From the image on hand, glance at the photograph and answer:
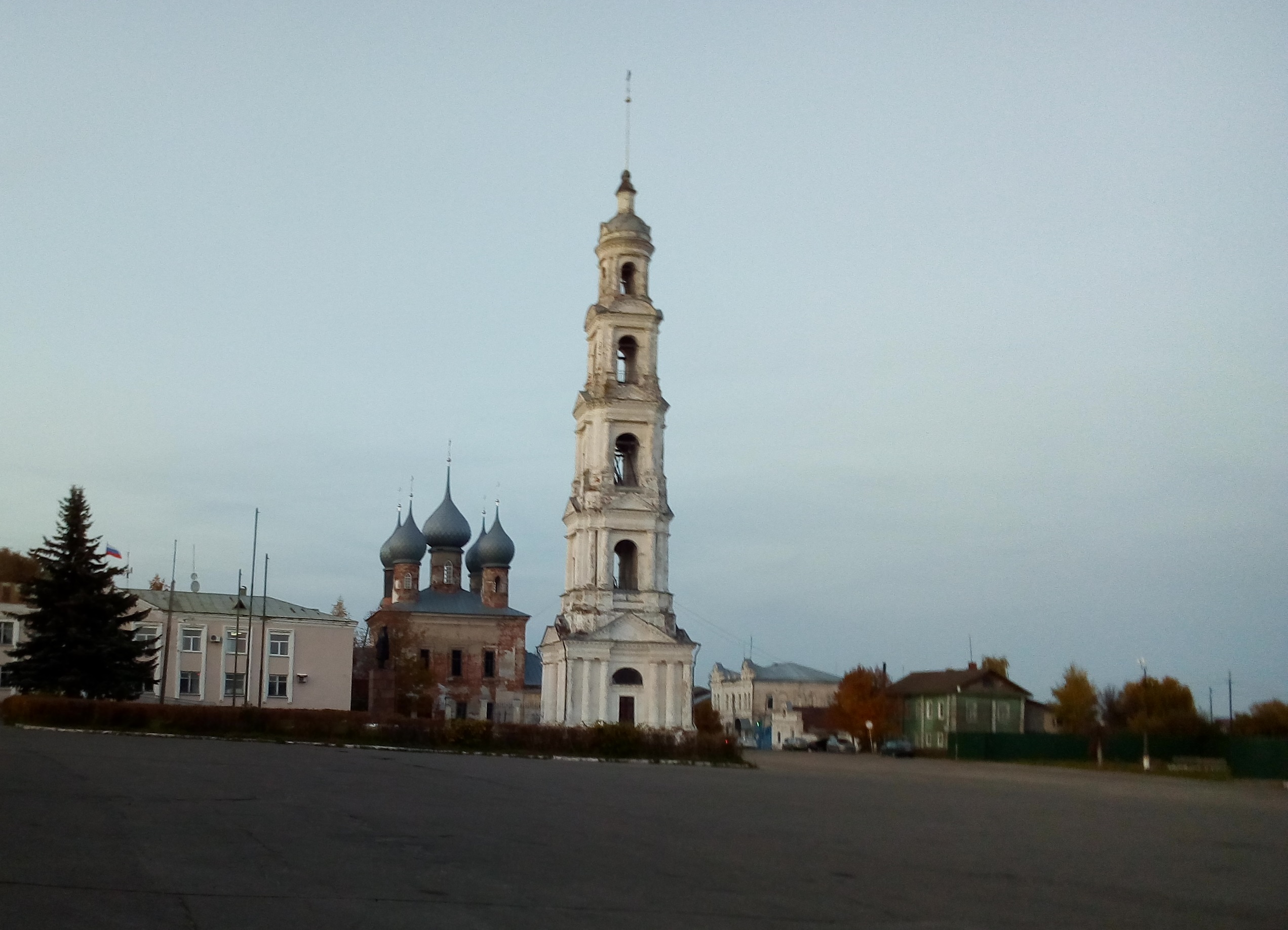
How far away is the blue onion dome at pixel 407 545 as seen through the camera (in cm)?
8650

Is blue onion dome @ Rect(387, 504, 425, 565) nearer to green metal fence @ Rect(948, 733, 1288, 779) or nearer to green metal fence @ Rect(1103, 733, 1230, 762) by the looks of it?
green metal fence @ Rect(948, 733, 1288, 779)

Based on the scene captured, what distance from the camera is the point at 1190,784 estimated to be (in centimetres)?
3991

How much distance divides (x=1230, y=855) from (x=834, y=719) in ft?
247

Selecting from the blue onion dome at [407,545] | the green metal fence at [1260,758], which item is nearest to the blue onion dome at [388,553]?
the blue onion dome at [407,545]

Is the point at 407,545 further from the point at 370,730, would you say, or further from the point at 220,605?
the point at 370,730

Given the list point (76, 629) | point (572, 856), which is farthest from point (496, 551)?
point (572, 856)

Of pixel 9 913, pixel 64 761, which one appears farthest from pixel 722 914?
pixel 64 761

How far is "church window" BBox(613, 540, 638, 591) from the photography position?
5819 cm

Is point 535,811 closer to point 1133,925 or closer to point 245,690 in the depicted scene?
point 1133,925

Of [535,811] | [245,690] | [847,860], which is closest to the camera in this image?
[847,860]

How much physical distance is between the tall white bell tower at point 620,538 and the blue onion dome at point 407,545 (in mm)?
28378

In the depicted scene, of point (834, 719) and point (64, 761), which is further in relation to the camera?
point (834, 719)

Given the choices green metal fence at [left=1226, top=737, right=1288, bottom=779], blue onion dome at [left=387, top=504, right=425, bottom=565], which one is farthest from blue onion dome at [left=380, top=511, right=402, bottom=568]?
green metal fence at [left=1226, top=737, right=1288, bottom=779]

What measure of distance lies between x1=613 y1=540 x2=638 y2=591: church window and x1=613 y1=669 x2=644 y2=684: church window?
3.63 meters
